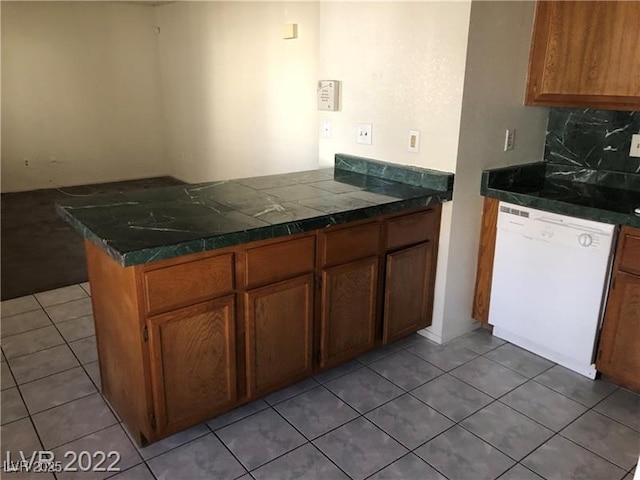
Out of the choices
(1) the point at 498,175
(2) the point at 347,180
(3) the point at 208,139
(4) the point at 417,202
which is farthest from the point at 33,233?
(1) the point at 498,175

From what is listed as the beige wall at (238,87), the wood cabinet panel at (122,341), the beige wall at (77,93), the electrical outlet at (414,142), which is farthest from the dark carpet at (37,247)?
the electrical outlet at (414,142)

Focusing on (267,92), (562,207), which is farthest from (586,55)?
(267,92)

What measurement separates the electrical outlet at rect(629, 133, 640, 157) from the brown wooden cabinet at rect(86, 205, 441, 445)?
1.11 metres

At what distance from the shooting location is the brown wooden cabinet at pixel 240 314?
187 centimetres

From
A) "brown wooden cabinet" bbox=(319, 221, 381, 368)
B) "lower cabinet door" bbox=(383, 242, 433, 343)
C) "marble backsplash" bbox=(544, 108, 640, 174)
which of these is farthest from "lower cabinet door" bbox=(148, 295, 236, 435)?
"marble backsplash" bbox=(544, 108, 640, 174)

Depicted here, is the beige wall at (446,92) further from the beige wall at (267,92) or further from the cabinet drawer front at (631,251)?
the cabinet drawer front at (631,251)

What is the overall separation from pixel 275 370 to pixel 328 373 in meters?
0.42

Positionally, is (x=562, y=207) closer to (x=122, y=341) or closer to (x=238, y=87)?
(x=122, y=341)

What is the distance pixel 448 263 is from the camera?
2775 millimetres

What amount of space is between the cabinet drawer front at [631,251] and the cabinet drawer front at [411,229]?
34.2 inches

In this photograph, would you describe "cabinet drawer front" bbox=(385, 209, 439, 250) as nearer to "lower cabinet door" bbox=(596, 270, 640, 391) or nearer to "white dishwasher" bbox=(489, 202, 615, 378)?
"white dishwasher" bbox=(489, 202, 615, 378)

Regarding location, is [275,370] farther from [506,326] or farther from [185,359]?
[506,326]

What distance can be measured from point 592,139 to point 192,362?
2.47 m

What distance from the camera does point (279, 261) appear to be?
2.12m
